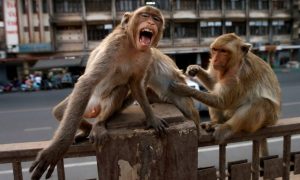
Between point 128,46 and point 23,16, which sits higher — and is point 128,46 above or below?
below

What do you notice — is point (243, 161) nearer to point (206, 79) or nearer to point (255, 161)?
point (255, 161)

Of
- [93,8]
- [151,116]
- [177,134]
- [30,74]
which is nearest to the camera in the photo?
[177,134]

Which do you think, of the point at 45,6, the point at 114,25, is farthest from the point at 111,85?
the point at 45,6

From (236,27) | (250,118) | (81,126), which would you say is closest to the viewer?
(81,126)

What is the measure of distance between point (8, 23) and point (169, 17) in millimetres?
11105

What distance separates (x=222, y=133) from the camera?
2.03 metres

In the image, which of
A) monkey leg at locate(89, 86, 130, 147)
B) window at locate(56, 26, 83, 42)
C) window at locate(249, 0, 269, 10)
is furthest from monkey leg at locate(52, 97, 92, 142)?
window at locate(249, 0, 269, 10)

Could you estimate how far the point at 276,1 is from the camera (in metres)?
28.7

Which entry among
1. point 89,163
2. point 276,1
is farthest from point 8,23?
point 276,1

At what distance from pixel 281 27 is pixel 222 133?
29.4m

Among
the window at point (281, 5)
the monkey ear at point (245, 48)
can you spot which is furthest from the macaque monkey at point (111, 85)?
the window at point (281, 5)

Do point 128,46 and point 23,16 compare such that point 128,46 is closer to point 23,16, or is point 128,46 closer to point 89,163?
point 89,163

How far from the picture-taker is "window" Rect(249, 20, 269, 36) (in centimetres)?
2770

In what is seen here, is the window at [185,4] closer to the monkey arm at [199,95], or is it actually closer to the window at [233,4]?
the window at [233,4]
